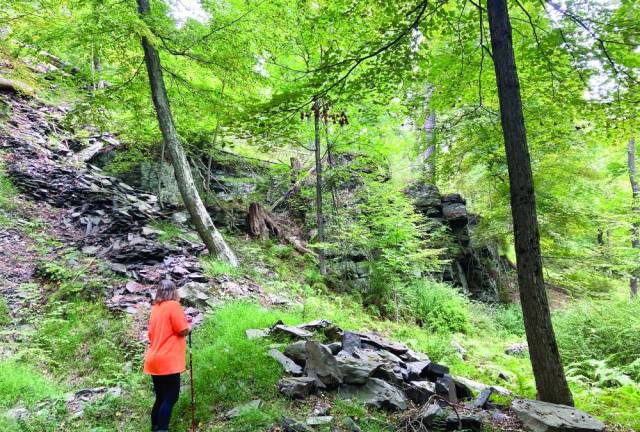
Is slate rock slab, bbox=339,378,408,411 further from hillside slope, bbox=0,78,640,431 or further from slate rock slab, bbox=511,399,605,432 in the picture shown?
slate rock slab, bbox=511,399,605,432

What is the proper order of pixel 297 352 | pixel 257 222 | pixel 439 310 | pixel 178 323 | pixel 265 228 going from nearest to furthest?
pixel 178 323 < pixel 297 352 < pixel 439 310 < pixel 257 222 < pixel 265 228

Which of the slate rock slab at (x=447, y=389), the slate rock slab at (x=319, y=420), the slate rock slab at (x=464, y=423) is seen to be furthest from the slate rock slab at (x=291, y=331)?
the slate rock slab at (x=464, y=423)

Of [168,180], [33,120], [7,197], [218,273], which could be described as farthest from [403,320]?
[33,120]

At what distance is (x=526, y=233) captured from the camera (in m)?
4.92

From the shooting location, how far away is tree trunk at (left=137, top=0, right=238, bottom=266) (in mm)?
9680

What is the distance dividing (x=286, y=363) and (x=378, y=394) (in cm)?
145

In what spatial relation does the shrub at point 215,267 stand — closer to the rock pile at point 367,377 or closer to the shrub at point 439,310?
the rock pile at point 367,377

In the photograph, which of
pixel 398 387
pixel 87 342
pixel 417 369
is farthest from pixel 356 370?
pixel 87 342

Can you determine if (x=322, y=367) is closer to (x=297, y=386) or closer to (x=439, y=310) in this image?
(x=297, y=386)

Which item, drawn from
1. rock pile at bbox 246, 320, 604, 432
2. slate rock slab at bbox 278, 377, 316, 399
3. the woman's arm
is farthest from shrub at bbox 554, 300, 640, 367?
the woman's arm

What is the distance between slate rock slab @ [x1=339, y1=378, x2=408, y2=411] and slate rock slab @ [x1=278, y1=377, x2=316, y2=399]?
0.42 metres

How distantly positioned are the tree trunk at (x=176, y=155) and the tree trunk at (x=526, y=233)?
740 centimetres

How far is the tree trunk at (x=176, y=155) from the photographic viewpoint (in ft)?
31.8

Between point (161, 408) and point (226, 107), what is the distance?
765cm
